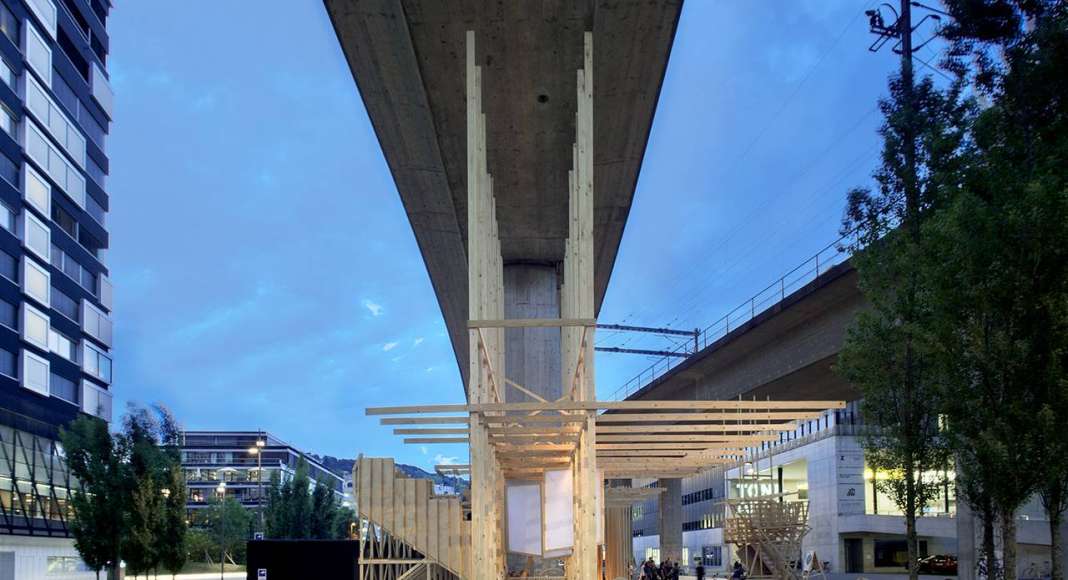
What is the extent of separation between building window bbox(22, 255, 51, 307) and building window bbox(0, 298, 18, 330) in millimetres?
1212

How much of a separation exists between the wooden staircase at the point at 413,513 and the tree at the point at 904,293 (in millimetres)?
7991

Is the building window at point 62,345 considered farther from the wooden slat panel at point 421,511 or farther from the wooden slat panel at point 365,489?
the wooden slat panel at point 421,511

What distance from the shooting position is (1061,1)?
18.3 m

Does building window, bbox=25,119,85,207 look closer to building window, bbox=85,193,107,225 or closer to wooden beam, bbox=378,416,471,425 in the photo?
building window, bbox=85,193,107,225

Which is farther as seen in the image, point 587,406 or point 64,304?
point 64,304

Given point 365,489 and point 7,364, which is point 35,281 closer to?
point 7,364

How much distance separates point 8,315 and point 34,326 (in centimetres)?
263

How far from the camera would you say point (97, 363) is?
58.7 m

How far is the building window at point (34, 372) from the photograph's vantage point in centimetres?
4741

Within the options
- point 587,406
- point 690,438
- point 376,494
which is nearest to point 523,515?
point 376,494

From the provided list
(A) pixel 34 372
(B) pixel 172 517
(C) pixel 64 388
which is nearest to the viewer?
(B) pixel 172 517

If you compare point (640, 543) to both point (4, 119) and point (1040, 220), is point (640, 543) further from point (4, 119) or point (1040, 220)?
point (1040, 220)

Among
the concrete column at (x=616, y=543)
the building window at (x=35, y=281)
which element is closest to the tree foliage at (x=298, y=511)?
the building window at (x=35, y=281)

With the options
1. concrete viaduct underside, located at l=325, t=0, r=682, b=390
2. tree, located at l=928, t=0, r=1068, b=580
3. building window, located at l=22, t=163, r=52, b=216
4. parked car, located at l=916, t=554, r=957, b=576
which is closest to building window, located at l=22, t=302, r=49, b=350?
building window, located at l=22, t=163, r=52, b=216
